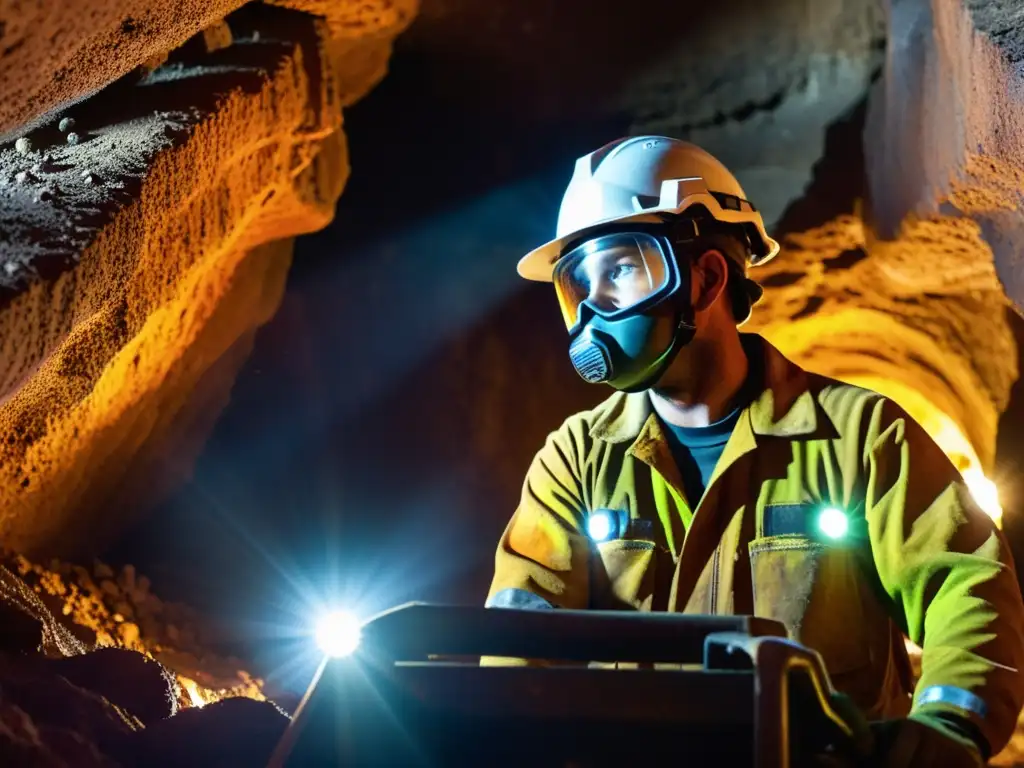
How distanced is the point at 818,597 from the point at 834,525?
0.18 metres

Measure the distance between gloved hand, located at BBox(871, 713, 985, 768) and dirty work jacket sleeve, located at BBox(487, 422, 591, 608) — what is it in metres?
0.99

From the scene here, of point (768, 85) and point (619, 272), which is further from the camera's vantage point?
point (768, 85)

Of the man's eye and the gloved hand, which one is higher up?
the man's eye

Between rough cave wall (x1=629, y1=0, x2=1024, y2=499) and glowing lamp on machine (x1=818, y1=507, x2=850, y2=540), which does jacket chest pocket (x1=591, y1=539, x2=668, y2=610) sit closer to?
glowing lamp on machine (x1=818, y1=507, x2=850, y2=540)

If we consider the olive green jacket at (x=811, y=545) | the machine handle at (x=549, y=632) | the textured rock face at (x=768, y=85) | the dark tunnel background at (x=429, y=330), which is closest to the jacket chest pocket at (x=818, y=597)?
the olive green jacket at (x=811, y=545)

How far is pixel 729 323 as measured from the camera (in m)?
2.71

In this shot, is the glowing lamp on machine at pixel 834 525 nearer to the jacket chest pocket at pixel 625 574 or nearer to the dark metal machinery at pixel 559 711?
the jacket chest pocket at pixel 625 574

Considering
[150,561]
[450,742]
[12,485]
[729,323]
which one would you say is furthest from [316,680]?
[150,561]

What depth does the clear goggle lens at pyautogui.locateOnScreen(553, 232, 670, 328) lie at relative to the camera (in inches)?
102

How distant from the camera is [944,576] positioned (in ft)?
6.74

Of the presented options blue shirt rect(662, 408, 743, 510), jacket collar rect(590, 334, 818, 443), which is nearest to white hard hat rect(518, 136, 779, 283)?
jacket collar rect(590, 334, 818, 443)

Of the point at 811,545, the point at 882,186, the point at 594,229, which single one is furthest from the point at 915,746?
the point at 882,186

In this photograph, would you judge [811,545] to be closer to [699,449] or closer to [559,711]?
[699,449]

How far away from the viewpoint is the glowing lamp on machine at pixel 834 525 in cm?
225
